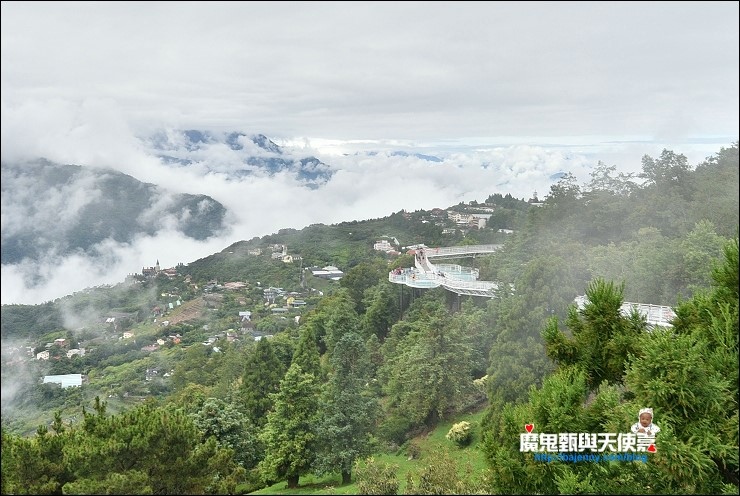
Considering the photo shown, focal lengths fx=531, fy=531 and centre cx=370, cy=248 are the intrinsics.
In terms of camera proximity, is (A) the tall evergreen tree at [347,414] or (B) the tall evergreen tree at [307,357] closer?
(A) the tall evergreen tree at [347,414]

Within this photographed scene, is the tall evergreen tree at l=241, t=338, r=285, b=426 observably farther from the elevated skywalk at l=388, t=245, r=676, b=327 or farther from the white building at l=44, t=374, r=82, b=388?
the elevated skywalk at l=388, t=245, r=676, b=327

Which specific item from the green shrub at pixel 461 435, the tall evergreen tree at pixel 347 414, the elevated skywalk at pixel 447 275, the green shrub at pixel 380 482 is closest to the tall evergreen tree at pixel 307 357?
the elevated skywalk at pixel 447 275

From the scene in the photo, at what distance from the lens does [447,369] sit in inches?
509

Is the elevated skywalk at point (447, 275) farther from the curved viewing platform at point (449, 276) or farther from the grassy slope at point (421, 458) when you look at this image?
the grassy slope at point (421, 458)

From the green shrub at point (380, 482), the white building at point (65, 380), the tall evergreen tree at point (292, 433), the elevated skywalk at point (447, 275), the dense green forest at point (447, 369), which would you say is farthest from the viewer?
the elevated skywalk at point (447, 275)

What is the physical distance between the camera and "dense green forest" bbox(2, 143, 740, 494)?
4.43 m

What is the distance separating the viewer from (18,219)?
4.64 meters

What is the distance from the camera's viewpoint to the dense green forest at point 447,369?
14.5 feet

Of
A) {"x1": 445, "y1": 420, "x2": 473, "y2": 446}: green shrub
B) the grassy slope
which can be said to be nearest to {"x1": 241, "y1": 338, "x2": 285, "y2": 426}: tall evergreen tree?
the grassy slope

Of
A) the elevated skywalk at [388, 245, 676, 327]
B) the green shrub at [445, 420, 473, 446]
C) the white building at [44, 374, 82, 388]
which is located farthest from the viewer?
the elevated skywalk at [388, 245, 676, 327]

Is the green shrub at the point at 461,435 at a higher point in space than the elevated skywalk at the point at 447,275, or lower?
lower

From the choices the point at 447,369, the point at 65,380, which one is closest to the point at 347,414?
the point at 447,369

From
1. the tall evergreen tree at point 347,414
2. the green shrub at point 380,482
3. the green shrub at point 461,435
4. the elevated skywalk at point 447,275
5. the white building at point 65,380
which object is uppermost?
the green shrub at point 380,482


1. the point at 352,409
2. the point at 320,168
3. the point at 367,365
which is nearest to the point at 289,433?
the point at 352,409
